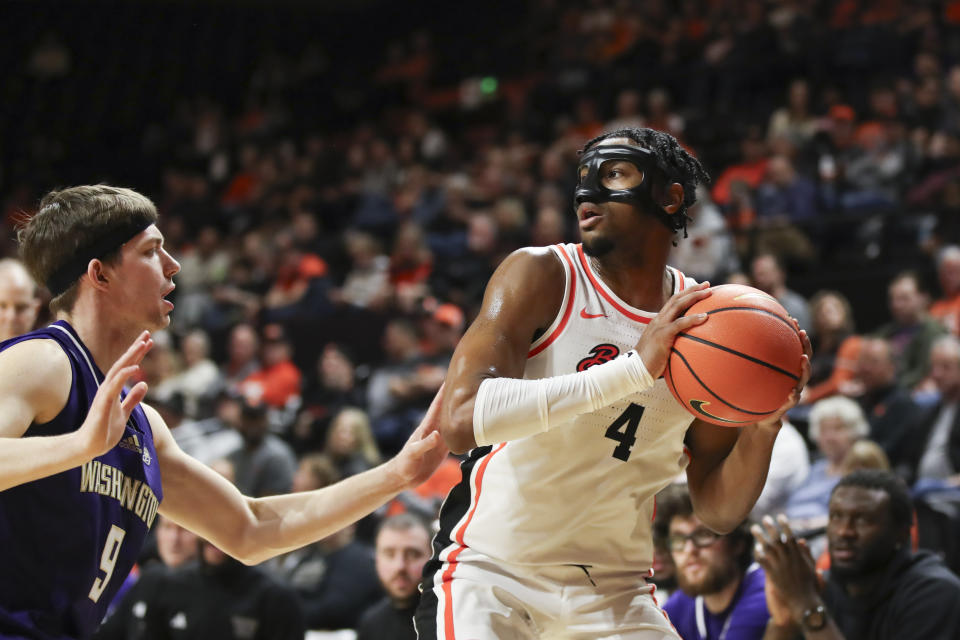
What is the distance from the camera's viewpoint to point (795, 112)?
441 inches

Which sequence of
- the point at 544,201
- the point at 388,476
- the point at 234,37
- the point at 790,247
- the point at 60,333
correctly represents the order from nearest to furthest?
the point at 60,333 < the point at 388,476 < the point at 790,247 < the point at 544,201 < the point at 234,37

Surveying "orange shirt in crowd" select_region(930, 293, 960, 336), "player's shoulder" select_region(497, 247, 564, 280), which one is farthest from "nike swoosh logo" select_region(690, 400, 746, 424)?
"orange shirt in crowd" select_region(930, 293, 960, 336)

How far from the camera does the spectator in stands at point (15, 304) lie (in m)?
4.68

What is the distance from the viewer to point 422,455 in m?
3.49

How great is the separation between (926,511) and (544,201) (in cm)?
570

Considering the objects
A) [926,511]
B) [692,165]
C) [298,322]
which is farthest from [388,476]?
[298,322]

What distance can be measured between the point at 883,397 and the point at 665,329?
5.17m

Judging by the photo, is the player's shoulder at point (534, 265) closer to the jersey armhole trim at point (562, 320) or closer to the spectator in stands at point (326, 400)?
the jersey armhole trim at point (562, 320)

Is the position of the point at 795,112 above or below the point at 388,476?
above

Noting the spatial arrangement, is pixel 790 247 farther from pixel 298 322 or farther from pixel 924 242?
pixel 298 322

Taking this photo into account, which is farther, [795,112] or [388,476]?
[795,112]

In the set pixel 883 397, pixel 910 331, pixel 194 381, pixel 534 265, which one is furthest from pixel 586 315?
pixel 194 381

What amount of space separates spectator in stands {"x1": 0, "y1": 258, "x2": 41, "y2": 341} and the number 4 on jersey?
2646mm

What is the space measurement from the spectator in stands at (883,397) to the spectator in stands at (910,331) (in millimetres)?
329
